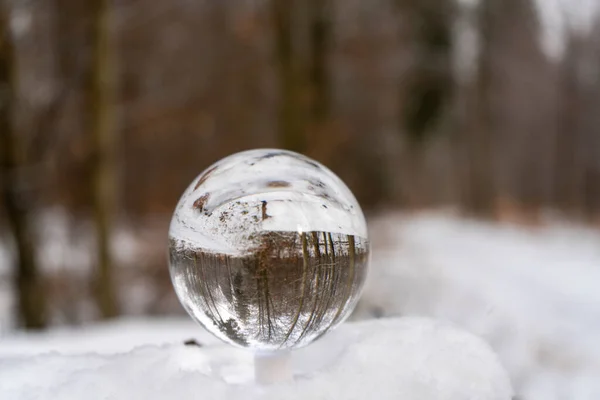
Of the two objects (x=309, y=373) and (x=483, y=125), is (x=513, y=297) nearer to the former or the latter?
(x=309, y=373)

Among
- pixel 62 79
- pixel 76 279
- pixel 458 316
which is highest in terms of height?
pixel 62 79

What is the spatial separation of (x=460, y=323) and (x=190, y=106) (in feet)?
20.8

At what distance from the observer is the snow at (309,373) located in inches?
38.4

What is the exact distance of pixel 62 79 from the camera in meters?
5.74

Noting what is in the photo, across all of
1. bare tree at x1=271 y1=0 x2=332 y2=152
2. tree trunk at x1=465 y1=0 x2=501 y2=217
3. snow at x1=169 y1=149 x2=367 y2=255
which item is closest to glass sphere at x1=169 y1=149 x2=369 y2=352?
snow at x1=169 y1=149 x2=367 y2=255

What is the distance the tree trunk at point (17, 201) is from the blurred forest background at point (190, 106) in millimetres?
15

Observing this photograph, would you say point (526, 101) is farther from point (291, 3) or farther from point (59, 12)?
point (59, 12)

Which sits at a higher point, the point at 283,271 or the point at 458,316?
the point at 283,271

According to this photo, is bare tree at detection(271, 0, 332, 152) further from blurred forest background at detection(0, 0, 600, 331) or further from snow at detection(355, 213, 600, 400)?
snow at detection(355, 213, 600, 400)

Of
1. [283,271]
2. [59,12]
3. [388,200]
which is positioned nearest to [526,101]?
[388,200]

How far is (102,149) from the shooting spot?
5.41 meters

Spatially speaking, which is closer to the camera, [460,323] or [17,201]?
[460,323]

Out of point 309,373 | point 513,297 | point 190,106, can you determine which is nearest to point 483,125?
point 190,106

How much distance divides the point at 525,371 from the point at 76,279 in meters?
6.70
